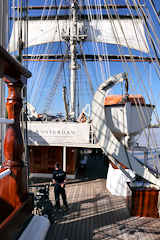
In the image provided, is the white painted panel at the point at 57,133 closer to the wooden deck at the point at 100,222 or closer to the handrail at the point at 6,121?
the wooden deck at the point at 100,222

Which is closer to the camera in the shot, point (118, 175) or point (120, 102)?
point (118, 175)

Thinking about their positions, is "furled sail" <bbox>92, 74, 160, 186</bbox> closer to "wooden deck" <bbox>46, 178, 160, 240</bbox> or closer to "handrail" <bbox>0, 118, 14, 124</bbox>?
"wooden deck" <bbox>46, 178, 160, 240</bbox>

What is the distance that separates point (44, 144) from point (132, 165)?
14.6 ft

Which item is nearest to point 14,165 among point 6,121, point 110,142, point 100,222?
point 6,121

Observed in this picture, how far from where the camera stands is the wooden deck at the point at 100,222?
157 inches

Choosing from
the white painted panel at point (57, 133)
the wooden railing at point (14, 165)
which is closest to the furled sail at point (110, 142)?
the white painted panel at point (57, 133)

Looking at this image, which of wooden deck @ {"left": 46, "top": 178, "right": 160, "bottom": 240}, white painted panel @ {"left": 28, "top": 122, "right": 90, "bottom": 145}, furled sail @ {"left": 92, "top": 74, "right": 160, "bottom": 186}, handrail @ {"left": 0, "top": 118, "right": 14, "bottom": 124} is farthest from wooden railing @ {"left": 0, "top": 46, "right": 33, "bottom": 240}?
white painted panel @ {"left": 28, "top": 122, "right": 90, "bottom": 145}

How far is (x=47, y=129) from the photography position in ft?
26.7

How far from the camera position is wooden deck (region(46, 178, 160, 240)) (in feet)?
13.1

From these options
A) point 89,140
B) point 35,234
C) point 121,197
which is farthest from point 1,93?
point 89,140

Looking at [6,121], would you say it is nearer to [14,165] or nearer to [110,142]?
[14,165]

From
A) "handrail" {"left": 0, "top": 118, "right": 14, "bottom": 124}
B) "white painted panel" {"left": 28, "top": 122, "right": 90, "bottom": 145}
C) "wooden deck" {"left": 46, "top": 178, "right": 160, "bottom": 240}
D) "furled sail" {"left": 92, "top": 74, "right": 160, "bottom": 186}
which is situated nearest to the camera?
"handrail" {"left": 0, "top": 118, "right": 14, "bottom": 124}

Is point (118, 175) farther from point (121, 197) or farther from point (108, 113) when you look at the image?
point (108, 113)

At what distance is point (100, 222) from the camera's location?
4.54 metres
